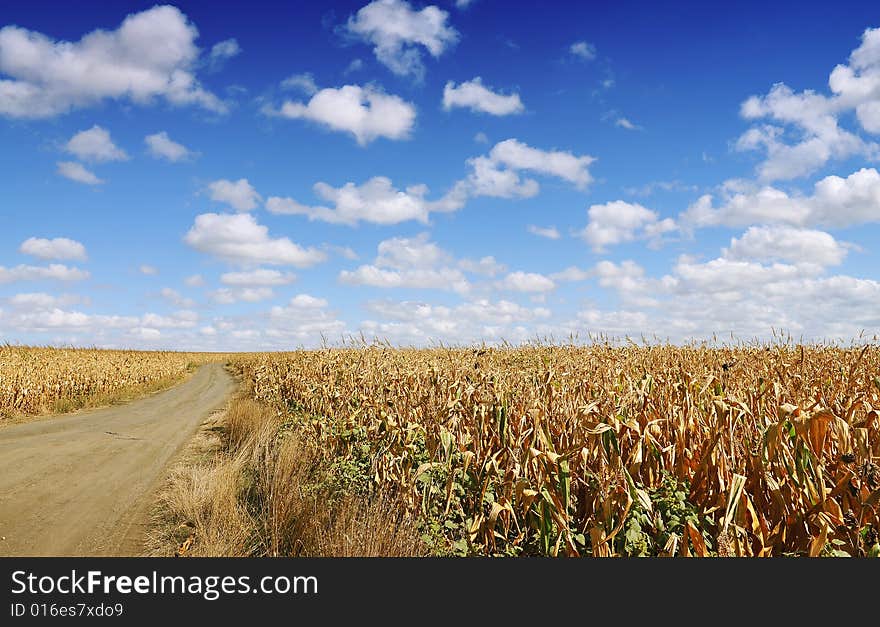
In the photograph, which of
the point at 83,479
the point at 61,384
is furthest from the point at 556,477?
the point at 61,384

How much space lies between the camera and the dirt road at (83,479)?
8.22 metres

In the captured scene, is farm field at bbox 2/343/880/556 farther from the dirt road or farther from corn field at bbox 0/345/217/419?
corn field at bbox 0/345/217/419

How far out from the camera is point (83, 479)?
11266 mm

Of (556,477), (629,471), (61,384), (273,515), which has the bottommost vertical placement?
(273,515)

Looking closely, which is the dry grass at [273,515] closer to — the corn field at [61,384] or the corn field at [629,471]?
the corn field at [629,471]

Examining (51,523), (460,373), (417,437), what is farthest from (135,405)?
(417,437)

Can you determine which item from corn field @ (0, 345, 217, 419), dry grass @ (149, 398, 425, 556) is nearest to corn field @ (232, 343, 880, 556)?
dry grass @ (149, 398, 425, 556)

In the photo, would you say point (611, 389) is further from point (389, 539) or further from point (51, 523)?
A: point (51, 523)

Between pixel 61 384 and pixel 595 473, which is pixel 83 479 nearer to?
pixel 595 473

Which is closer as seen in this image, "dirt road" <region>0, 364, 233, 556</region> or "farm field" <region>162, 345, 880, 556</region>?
"farm field" <region>162, 345, 880, 556</region>

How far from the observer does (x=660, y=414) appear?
6695mm

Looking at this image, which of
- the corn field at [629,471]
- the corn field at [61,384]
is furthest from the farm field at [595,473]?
the corn field at [61,384]

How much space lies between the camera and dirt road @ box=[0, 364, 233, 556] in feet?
27.0

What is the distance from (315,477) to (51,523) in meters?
4.31
